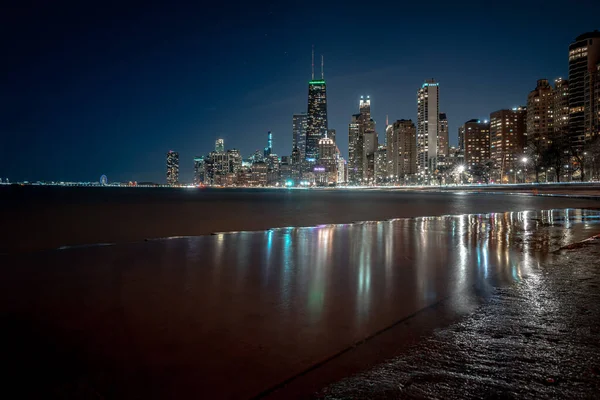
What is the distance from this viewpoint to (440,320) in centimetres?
495

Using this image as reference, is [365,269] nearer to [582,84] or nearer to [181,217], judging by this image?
[181,217]

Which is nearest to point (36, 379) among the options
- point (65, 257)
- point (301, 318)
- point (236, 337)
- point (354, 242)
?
point (236, 337)

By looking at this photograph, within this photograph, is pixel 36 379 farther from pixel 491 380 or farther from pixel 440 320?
pixel 440 320

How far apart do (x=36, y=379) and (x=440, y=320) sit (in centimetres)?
456

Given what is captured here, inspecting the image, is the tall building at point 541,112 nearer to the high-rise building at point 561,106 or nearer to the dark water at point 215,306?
the high-rise building at point 561,106

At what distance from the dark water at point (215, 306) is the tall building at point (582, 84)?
171494 mm

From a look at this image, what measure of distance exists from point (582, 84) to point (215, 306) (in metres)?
202

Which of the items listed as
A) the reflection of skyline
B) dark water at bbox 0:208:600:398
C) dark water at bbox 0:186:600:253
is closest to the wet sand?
dark water at bbox 0:208:600:398

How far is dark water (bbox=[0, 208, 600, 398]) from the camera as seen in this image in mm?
3797

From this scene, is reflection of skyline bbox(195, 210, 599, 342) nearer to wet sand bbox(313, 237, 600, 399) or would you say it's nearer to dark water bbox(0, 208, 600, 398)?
dark water bbox(0, 208, 600, 398)

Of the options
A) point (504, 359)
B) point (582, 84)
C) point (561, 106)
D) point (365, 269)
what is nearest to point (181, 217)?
point (365, 269)

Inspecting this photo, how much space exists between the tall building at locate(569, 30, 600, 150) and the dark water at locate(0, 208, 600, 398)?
171 metres

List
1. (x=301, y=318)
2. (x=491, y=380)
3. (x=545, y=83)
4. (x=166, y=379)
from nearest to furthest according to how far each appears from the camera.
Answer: (x=491, y=380), (x=166, y=379), (x=301, y=318), (x=545, y=83)

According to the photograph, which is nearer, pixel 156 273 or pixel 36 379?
pixel 36 379
